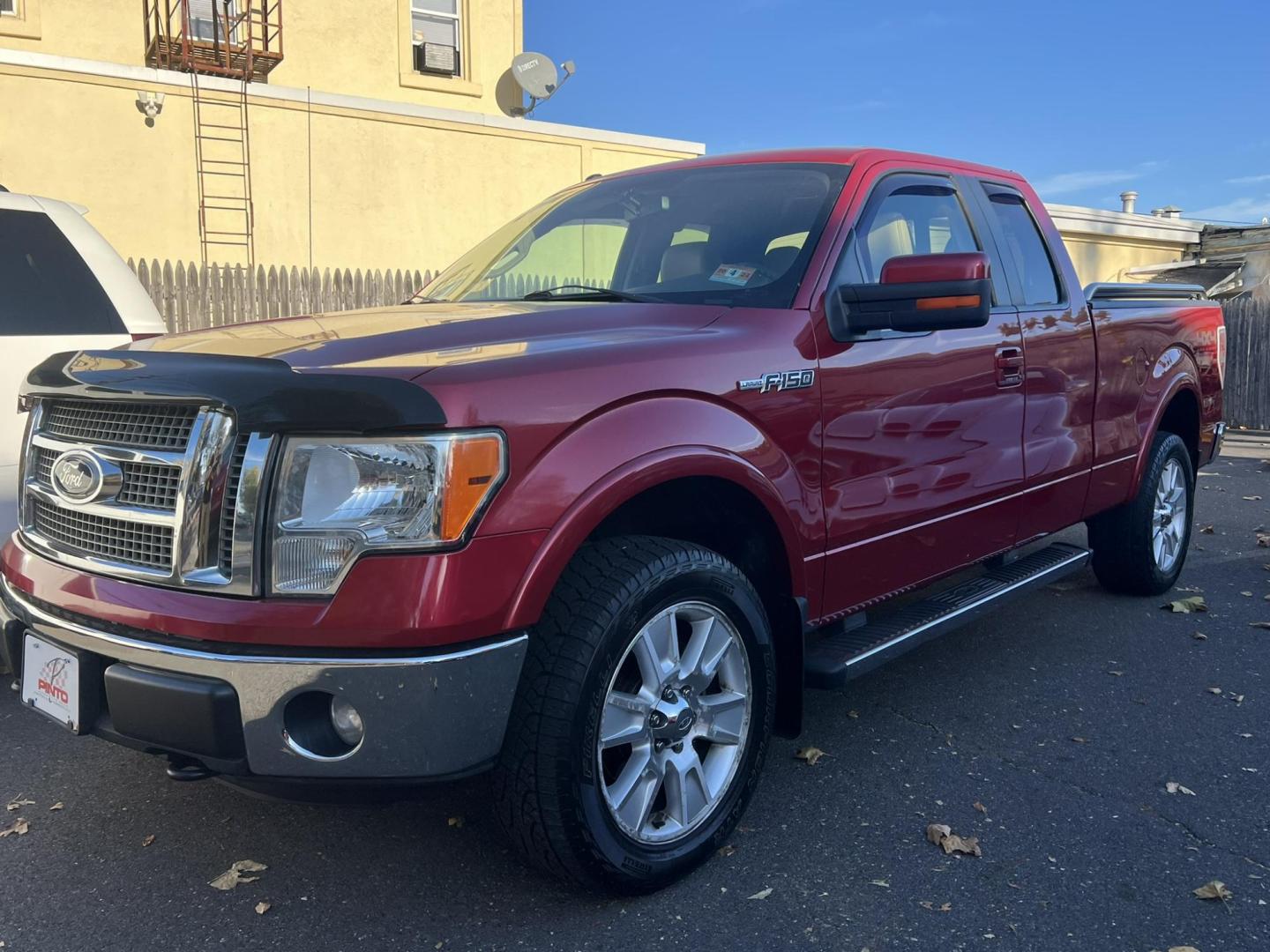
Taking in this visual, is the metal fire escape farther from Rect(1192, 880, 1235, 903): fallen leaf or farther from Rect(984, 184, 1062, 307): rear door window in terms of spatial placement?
Rect(1192, 880, 1235, 903): fallen leaf

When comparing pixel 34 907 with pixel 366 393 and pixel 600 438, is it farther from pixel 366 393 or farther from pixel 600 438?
pixel 600 438

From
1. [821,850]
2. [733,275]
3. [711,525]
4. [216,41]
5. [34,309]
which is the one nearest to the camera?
[821,850]

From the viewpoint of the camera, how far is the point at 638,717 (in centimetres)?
263

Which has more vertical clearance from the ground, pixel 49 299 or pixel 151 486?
pixel 49 299

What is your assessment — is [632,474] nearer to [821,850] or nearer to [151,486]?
[151,486]

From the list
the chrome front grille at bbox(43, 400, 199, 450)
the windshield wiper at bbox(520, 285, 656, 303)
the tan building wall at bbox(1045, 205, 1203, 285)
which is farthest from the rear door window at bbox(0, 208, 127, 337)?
the tan building wall at bbox(1045, 205, 1203, 285)

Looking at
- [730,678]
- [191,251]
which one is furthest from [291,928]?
[191,251]

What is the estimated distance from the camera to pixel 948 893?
2.70m

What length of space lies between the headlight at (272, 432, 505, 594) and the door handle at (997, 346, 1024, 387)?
2397mm

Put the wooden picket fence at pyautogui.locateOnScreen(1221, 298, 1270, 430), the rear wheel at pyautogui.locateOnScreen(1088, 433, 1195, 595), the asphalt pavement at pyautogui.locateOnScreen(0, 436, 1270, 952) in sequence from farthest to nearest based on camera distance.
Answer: the wooden picket fence at pyautogui.locateOnScreen(1221, 298, 1270, 430) → the rear wheel at pyautogui.locateOnScreen(1088, 433, 1195, 595) → the asphalt pavement at pyautogui.locateOnScreen(0, 436, 1270, 952)

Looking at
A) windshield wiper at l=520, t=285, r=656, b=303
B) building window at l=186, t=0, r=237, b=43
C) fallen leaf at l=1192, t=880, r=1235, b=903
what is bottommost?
fallen leaf at l=1192, t=880, r=1235, b=903

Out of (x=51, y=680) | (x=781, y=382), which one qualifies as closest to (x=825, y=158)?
(x=781, y=382)

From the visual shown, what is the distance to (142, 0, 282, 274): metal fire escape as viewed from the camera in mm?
11906

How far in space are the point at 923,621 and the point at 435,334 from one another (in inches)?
76.4
